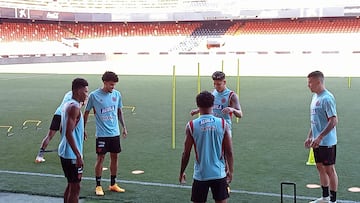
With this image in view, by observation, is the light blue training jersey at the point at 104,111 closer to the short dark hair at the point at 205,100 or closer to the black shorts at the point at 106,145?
the black shorts at the point at 106,145

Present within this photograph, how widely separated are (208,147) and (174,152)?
564 cm

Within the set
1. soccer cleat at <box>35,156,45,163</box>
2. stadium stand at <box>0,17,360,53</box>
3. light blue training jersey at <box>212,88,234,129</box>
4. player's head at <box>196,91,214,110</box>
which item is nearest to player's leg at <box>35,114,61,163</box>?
soccer cleat at <box>35,156,45,163</box>

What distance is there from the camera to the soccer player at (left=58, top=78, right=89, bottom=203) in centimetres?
571

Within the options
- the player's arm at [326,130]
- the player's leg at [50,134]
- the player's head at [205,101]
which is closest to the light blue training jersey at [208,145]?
the player's head at [205,101]

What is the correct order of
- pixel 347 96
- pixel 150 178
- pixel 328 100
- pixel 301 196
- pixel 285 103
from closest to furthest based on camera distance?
pixel 328 100 → pixel 301 196 → pixel 150 178 → pixel 285 103 → pixel 347 96

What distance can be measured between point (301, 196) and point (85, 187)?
3.24m

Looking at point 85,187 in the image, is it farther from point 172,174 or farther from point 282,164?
point 282,164

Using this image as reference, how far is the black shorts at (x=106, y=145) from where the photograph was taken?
7.39m

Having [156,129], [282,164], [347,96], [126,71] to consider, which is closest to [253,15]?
[126,71]

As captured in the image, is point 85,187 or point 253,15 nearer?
point 85,187

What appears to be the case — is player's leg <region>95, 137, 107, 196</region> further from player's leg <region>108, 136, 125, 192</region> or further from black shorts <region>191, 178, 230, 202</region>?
black shorts <region>191, 178, 230, 202</region>

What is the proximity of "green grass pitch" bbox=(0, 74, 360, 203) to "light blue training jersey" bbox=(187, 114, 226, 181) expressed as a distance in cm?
223

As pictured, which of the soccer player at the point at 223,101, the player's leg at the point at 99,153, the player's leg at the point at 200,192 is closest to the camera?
the player's leg at the point at 200,192

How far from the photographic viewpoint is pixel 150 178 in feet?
27.7
